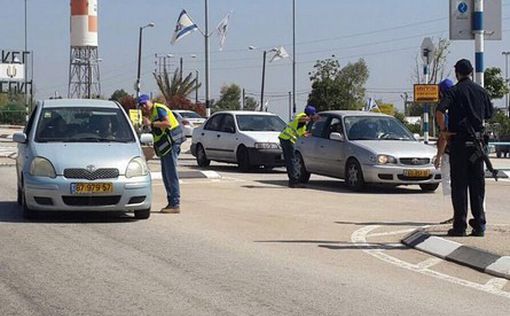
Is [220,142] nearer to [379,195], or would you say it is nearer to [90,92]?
[379,195]

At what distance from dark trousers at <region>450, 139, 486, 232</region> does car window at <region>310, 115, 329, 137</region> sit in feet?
27.1

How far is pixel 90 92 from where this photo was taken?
228ft

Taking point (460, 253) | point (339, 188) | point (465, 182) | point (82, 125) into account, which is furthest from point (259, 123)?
point (460, 253)

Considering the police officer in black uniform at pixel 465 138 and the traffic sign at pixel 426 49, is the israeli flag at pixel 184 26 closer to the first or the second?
the traffic sign at pixel 426 49

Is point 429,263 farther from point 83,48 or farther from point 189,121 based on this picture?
point 83,48

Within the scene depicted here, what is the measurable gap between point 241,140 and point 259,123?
1.04 meters

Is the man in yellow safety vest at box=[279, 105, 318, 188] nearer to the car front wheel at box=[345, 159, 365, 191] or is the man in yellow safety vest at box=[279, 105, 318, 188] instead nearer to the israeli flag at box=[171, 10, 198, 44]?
the car front wheel at box=[345, 159, 365, 191]

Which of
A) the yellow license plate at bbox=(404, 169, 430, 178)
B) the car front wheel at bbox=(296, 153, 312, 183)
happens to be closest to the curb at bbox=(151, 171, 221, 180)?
the car front wheel at bbox=(296, 153, 312, 183)

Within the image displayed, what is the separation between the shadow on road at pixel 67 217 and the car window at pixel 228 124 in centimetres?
1046

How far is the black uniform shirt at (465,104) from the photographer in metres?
9.92

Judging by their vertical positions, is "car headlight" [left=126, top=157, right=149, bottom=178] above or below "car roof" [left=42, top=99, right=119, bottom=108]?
below

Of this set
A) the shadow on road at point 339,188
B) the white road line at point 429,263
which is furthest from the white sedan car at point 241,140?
the white road line at point 429,263

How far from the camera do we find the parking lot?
710 centimetres

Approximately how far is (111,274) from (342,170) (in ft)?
32.2
